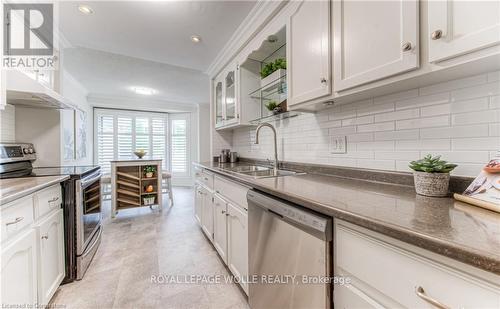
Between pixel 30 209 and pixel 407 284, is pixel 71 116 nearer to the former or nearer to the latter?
pixel 30 209

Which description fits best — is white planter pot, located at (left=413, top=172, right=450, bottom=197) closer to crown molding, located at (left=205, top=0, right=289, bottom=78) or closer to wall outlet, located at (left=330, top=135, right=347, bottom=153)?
wall outlet, located at (left=330, top=135, right=347, bottom=153)

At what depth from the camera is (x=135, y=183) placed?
3453mm

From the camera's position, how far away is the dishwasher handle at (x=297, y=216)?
770 mm

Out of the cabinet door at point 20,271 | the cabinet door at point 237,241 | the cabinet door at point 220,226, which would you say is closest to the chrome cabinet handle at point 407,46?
the cabinet door at point 237,241

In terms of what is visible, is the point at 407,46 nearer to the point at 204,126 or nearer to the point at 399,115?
the point at 399,115

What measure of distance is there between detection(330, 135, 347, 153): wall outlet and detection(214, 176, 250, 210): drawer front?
2.32 ft

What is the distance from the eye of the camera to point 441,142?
0.96 meters

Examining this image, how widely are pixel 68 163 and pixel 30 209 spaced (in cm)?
246

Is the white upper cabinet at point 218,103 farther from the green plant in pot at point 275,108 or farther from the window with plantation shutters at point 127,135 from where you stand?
the window with plantation shutters at point 127,135

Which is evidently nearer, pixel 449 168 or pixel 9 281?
pixel 449 168

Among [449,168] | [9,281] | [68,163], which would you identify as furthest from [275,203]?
[68,163]

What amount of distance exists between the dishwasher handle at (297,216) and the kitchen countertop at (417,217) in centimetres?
4

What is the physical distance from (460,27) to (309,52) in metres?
0.72

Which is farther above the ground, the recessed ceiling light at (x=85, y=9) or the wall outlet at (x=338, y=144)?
the recessed ceiling light at (x=85, y=9)
